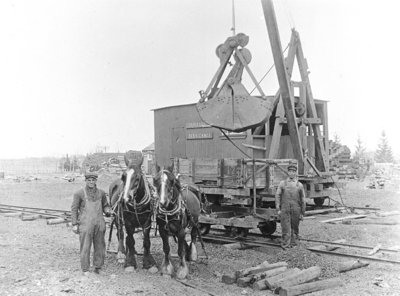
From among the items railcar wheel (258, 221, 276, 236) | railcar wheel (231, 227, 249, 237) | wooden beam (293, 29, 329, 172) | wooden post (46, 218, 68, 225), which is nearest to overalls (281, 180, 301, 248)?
railcar wheel (231, 227, 249, 237)

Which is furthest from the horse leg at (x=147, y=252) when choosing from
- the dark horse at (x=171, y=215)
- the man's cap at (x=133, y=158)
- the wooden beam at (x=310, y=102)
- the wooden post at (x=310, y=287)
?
the wooden beam at (x=310, y=102)

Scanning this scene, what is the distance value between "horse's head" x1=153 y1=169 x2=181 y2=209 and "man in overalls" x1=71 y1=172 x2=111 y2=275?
109cm

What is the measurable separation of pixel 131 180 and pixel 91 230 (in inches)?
44.2

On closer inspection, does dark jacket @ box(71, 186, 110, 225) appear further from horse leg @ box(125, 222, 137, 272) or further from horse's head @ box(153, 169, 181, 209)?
horse's head @ box(153, 169, 181, 209)

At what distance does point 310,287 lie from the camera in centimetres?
602

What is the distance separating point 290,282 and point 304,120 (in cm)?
658

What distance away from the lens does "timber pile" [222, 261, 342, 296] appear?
596 cm

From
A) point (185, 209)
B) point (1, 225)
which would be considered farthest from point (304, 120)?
point (1, 225)

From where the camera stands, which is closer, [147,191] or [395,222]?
[147,191]

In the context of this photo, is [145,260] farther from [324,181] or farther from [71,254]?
[324,181]

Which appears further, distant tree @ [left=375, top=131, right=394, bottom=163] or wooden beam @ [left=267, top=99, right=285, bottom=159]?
distant tree @ [left=375, top=131, right=394, bottom=163]

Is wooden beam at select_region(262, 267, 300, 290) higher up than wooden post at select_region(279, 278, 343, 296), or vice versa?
wooden beam at select_region(262, 267, 300, 290)

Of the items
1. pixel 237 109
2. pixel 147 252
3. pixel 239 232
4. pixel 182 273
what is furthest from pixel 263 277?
pixel 237 109

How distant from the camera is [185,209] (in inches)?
290
